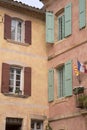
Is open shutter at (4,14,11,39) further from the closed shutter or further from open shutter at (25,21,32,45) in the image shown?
the closed shutter

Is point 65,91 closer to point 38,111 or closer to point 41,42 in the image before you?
point 38,111

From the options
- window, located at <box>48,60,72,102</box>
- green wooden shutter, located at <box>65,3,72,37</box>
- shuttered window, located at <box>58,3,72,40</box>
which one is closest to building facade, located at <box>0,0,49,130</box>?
window, located at <box>48,60,72,102</box>

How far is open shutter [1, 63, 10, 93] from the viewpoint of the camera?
19.2 metres

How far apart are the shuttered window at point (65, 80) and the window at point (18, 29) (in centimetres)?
255

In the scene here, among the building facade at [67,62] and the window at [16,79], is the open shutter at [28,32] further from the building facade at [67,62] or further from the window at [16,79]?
the window at [16,79]

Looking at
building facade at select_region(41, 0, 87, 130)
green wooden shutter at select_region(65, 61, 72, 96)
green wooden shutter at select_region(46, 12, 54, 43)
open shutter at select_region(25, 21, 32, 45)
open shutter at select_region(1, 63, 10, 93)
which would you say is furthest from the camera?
green wooden shutter at select_region(46, 12, 54, 43)

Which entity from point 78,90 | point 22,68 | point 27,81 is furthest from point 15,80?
point 78,90

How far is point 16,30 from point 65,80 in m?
4.16

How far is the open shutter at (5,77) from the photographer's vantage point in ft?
62.8

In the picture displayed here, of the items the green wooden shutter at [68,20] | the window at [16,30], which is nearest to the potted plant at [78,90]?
the green wooden shutter at [68,20]

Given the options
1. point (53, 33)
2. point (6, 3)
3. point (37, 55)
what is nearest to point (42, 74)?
point (37, 55)

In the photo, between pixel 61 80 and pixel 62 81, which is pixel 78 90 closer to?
pixel 62 81

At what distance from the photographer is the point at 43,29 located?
21.8 m

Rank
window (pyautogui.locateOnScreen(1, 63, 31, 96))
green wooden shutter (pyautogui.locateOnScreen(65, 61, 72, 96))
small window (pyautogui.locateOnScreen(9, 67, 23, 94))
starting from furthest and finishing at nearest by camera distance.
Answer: small window (pyautogui.locateOnScreen(9, 67, 23, 94)), window (pyautogui.locateOnScreen(1, 63, 31, 96)), green wooden shutter (pyautogui.locateOnScreen(65, 61, 72, 96))
